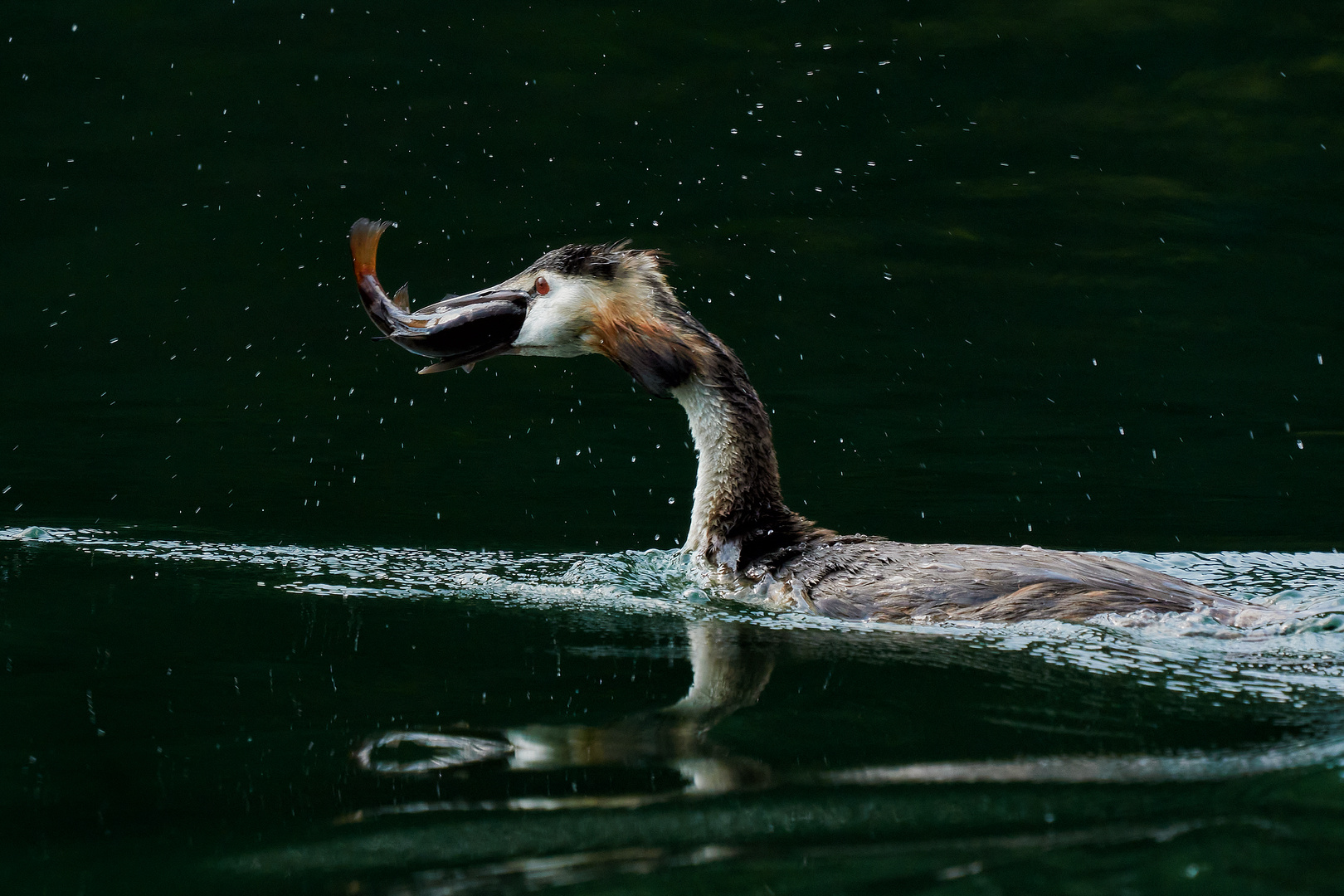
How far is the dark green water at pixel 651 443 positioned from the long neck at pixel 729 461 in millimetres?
330

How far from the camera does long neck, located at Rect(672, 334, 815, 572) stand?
6121 millimetres

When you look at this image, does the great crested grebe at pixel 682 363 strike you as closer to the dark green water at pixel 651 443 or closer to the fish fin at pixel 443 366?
the fish fin at pixel 443 366

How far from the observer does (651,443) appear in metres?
9.16

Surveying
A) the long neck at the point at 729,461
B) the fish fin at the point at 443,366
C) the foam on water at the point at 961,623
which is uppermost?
the fish fin at the point at 443,366

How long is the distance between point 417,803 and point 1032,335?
8.42 m

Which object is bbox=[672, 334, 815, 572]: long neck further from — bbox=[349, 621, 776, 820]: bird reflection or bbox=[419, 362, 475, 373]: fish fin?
bbox=[349, 621, 776, 820]: bird reflection

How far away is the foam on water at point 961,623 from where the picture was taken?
4523 millimetres

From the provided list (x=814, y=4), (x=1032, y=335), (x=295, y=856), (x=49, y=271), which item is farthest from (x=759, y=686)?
(x=814, y=4)

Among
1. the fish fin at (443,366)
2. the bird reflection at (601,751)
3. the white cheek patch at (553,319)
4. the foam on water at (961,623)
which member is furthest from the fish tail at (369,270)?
the bird reflection at (601,751)

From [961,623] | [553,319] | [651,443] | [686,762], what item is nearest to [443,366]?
[553,319]

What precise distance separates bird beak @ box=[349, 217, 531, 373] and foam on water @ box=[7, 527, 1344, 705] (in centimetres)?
89

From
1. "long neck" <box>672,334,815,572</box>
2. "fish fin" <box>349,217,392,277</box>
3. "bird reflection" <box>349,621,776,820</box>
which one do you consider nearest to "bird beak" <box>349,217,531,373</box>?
"fish fin" <box>349,217,392,277</box>

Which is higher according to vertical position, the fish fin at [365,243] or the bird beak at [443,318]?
the fish fin at [365,243]

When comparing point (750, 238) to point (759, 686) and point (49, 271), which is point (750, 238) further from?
point (759, 686)
